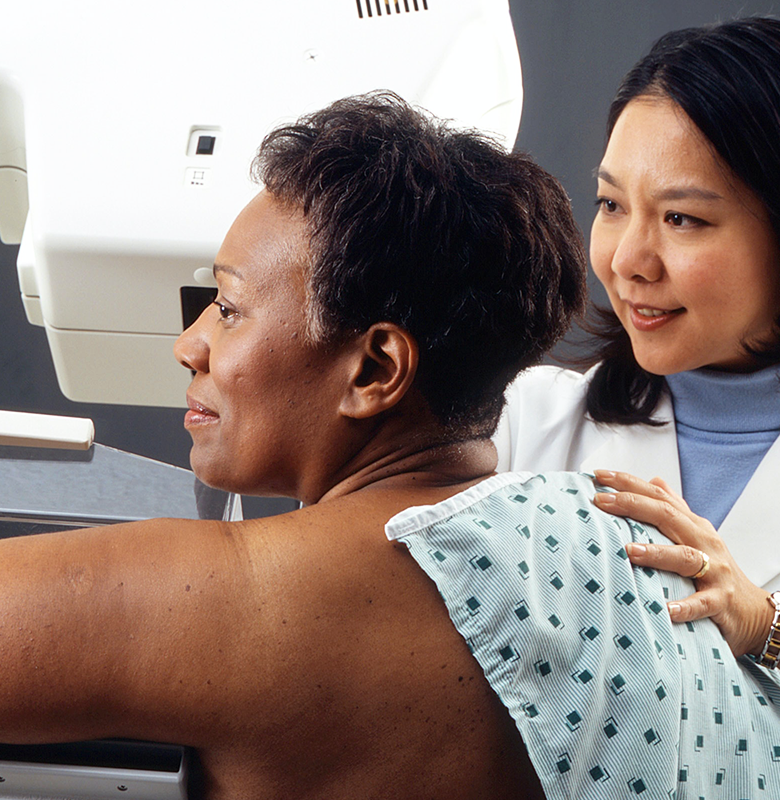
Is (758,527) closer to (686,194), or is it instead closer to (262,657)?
(686,194)

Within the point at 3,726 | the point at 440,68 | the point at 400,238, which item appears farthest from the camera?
the point at 440,68

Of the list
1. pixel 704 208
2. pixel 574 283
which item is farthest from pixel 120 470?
pixel 704 208

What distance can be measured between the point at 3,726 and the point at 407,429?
0.34 m

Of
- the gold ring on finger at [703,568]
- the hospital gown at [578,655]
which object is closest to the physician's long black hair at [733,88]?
the gold ring on finger at [703,568]

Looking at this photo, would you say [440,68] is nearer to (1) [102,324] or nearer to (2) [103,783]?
(1) [102,324]

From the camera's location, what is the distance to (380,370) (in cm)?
70

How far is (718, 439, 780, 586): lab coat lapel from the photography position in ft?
3.64

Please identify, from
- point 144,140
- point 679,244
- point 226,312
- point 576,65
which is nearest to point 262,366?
point 226,312

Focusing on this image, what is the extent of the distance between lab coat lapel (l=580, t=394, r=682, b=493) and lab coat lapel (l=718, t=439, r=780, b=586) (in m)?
0.09

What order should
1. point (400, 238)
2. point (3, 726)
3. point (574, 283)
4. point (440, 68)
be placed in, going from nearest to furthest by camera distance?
point (3, 726) → point (400, 238) → point (574, 283) → point (440, 68)

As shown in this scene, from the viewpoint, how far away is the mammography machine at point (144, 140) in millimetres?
837

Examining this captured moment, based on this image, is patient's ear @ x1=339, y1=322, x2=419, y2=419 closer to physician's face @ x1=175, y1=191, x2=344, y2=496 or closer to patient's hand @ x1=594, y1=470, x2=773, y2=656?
physician's face @ x1=175, y1=191, x2=344, y2=496

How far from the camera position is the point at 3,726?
1.83ft

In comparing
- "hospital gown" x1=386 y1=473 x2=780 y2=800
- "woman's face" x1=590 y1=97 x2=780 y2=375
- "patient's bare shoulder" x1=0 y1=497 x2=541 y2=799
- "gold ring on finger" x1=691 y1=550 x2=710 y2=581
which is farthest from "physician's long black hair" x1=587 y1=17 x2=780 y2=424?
"patient's bare shoulder" x1=0 y1=497 x2=541 y2=799
